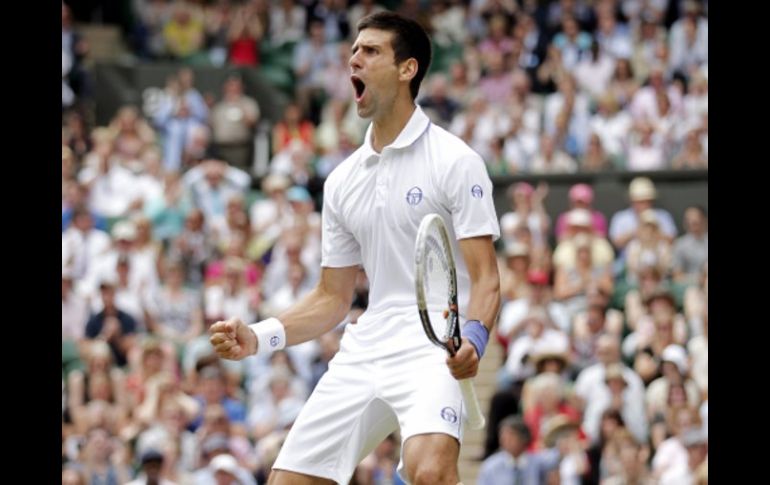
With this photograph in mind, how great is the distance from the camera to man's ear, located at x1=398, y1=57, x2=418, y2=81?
723 cm

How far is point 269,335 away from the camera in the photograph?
729cm

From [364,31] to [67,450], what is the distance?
6.84 m

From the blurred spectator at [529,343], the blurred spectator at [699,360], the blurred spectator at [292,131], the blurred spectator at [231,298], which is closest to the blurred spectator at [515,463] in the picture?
the blurred spectator at [529,343]

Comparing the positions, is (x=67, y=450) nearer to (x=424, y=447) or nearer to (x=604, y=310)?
(x=604, y=310)

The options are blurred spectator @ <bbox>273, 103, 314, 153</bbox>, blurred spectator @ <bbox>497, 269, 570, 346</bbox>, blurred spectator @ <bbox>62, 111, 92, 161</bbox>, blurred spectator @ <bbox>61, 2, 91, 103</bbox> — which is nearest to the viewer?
blurred spectator @ <bbox>497, 269, 570, 346</bbox>

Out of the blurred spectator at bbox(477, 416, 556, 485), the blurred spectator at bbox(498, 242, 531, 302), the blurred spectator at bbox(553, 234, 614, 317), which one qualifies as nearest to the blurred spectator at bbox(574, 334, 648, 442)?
the blurred spectator at bbox(477, 416, 556, 485)

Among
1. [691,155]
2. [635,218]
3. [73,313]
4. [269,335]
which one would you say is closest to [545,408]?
[635,218]

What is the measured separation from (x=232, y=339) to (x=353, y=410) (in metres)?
0.53

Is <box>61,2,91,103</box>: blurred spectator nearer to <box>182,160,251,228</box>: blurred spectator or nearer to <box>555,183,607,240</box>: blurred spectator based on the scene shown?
<box>182,160,251,228</box>: blurred spectator

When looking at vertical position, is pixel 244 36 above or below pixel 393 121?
above

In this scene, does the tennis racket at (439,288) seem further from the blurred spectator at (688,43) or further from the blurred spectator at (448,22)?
the blurred spectator at (448,22)

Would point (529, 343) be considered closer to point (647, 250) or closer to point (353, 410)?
point (647, 250)

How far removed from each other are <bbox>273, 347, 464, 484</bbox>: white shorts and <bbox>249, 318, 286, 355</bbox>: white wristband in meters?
0.26
